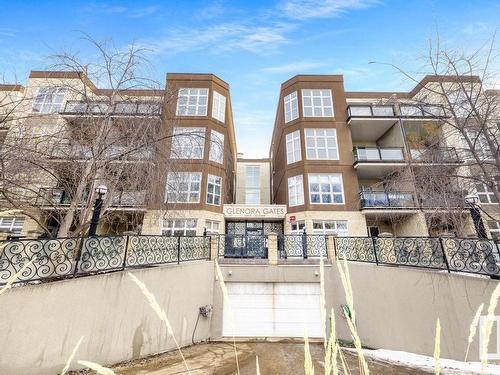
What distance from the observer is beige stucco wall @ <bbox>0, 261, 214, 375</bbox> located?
16.0 ft

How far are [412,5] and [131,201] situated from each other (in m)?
11.3

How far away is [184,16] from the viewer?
9.14 m

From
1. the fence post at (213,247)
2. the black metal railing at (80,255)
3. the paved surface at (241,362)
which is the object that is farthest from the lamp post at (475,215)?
the black metal railing at (80,255)

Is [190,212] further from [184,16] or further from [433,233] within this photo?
[433,233]

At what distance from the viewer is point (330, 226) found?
55.0 ft

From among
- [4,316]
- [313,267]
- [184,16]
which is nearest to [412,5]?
[184,16]

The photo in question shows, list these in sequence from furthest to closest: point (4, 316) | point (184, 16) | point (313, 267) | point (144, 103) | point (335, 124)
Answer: point (335, 124)
point (313, 267)
point (184, 16)
point (144, 103)
point (4, 316)

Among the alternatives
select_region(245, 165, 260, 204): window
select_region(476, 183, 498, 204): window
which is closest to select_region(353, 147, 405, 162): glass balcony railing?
select_region(476, 183, 498, 204): window

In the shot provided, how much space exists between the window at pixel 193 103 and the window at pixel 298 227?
35.6ft

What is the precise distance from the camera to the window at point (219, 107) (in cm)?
1957

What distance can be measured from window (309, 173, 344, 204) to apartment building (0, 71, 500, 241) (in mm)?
74

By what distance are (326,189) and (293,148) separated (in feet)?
14.1

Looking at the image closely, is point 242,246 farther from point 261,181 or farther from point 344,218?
point 261,181

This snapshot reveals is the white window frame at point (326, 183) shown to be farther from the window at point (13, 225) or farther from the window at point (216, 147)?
the window at point (13, 225)
